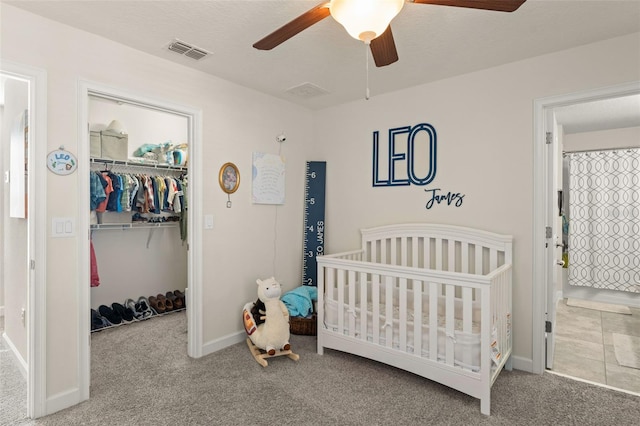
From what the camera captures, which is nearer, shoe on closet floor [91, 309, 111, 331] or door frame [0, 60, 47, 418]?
door frame [0, 60, 47, 418]

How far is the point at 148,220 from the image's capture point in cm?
377

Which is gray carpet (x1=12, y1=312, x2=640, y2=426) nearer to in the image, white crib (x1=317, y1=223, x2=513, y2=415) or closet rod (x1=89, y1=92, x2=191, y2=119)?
white crib (x1=317, y1=223, x2=513, y2=415)

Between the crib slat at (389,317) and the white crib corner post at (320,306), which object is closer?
the crib slat at (389,317)

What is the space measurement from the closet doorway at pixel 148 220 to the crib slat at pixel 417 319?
170cm

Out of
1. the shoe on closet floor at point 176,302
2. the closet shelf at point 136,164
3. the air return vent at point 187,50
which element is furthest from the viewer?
the shoe on closet floor at point 176,302

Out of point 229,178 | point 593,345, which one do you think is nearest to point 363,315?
point 229,178

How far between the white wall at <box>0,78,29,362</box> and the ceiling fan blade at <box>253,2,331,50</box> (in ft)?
6.17

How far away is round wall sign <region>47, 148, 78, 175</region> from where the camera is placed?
79.4 inches

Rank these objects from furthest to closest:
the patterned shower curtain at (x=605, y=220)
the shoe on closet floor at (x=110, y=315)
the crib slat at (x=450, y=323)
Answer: the patterned shower curtain at (x=605, y=220)
the shoe on closet floor at (x=110, y=315)
the crib slat at (x=450, y=323)

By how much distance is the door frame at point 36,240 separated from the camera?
77.0 inches

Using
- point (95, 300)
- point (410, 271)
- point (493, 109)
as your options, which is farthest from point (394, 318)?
point (95, 300)

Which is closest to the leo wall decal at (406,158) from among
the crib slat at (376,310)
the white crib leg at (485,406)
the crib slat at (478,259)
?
the crib slat at (478,259)

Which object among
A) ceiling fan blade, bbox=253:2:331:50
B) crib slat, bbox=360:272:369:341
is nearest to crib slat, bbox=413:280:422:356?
crib slat, bbox=360:272:369:341

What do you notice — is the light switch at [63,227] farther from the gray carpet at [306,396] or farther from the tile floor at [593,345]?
the tile floor at [593,345]
